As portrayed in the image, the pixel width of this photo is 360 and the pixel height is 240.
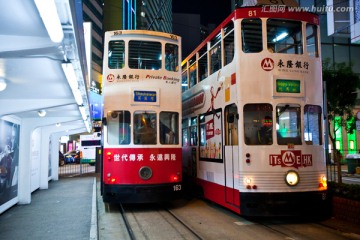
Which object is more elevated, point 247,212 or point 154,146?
point 154,146

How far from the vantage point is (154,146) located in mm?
9852

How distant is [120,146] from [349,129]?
14344 mm

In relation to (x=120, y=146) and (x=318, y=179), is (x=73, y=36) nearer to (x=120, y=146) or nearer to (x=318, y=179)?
(x=120, y=146)

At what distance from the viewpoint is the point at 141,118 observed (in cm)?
991

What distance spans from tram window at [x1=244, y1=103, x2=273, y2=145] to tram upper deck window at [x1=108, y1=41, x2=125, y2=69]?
3.88 m

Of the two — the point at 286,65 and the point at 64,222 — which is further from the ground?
the point at 286,65

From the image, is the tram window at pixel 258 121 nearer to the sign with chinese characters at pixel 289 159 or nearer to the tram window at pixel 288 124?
the tram window at pixel 288 124

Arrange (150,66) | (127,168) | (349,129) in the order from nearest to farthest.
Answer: (127,168), (150,66), (349,129)

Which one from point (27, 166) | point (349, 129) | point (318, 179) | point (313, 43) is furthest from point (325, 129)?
point (349, 129)

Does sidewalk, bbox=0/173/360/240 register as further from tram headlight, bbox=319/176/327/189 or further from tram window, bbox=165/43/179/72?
tram window, bbox=165/43/179/72

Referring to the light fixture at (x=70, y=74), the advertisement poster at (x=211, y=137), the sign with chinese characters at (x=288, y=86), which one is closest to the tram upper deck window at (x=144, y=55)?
the advertisement poster at (x=211, y=137)

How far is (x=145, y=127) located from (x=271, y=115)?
134 inches

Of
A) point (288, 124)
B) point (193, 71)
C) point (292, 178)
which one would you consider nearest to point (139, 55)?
point (193, 71)

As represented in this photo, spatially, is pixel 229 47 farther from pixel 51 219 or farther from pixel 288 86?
pixel 51 219
